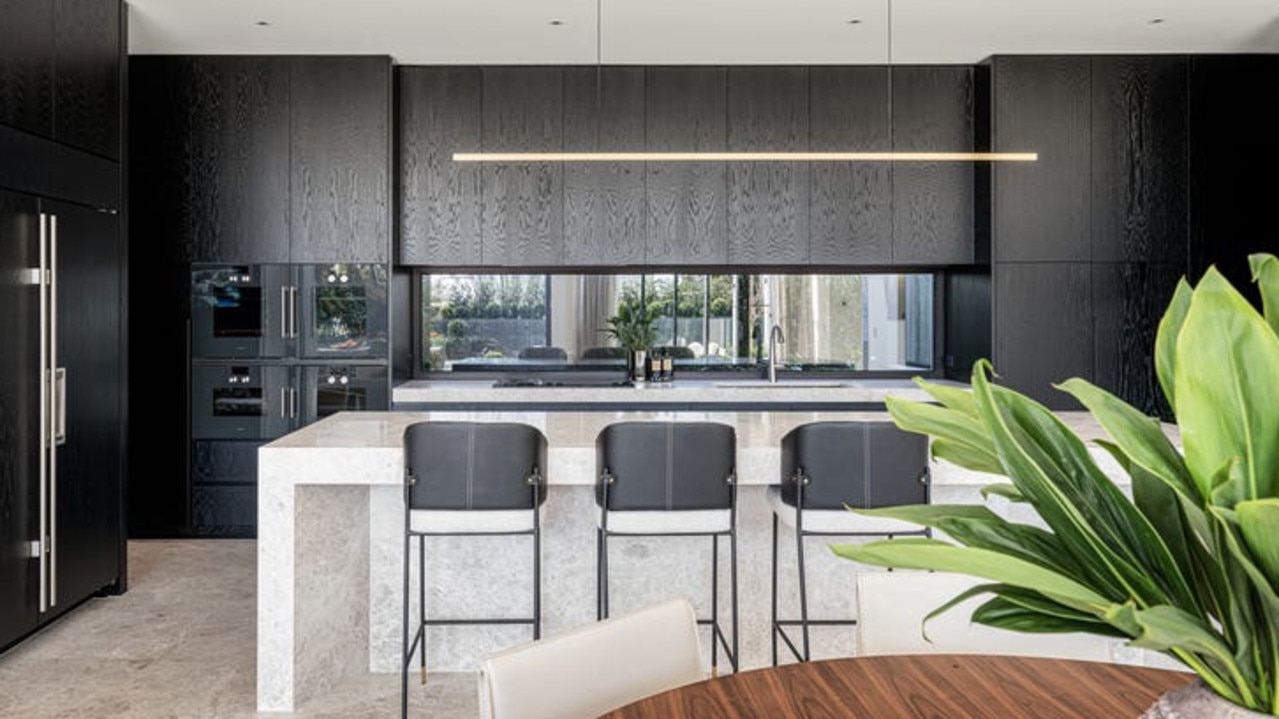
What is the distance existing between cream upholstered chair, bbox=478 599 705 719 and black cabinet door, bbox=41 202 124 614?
10.4 ft

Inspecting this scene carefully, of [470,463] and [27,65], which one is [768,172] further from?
[27,65]

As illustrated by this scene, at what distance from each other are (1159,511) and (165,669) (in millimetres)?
3485

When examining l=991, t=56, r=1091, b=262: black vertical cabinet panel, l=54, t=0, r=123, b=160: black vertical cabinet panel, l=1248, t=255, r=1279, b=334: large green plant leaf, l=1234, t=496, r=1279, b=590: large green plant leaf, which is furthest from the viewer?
→ l=991, t=56, r=1091, b=262: black vertical cabinet panel

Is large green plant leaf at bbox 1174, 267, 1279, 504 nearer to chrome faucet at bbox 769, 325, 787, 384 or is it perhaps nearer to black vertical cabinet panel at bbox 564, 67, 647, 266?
black vertical cabinet panel at bbox 564, 67, 647, 266

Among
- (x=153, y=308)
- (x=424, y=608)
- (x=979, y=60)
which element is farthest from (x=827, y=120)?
(x=153, y=308)

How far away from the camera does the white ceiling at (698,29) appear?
4.39 meters

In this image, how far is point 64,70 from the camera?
3.73 metres

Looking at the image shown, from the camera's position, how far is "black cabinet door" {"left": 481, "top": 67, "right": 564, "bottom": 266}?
5.30m

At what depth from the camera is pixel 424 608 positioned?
3.18 metres

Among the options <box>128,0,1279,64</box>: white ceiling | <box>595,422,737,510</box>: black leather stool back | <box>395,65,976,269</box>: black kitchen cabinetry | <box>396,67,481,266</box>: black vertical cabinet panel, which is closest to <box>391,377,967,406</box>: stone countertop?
<box>395,65,976,269</box>: black kitchen cabinetry

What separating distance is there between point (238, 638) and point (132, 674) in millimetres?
432

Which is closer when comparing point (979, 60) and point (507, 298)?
point (979, 60)

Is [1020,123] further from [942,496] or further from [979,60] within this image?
[942,496]

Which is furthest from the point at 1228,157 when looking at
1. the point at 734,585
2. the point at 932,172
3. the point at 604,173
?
the point at 734,585
